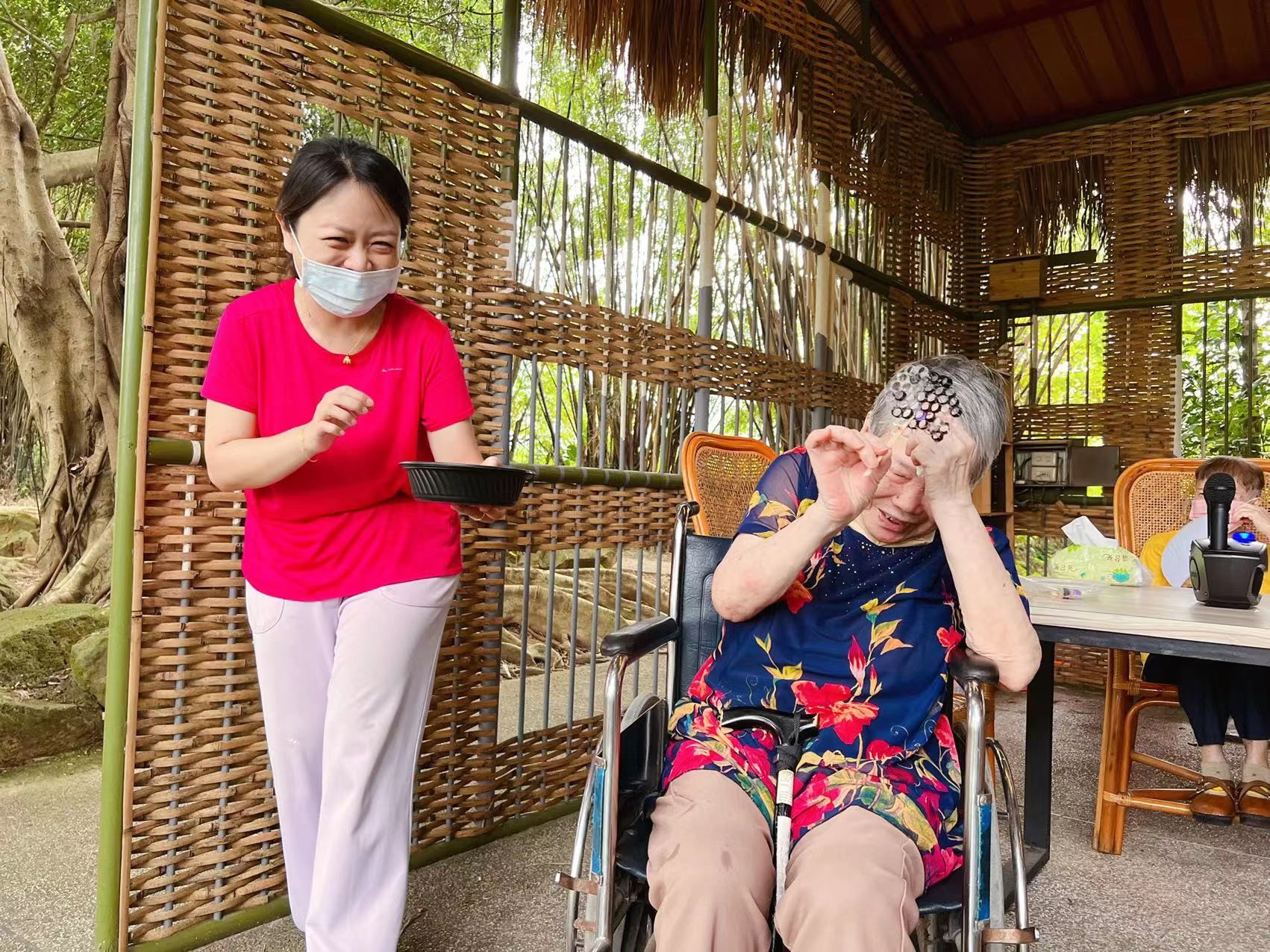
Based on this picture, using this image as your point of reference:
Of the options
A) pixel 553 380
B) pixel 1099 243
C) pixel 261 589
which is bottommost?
pixel 261 589

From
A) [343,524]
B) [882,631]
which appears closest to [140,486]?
[343,524]

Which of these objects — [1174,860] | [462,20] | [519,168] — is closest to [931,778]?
[1174,860]

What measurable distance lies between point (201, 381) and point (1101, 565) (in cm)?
242

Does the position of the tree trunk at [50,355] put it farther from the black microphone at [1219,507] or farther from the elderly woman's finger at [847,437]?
the black microphone at [1219,507]

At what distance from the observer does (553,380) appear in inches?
111

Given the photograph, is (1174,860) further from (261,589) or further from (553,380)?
(261,589)

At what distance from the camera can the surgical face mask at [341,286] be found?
1.44 meters

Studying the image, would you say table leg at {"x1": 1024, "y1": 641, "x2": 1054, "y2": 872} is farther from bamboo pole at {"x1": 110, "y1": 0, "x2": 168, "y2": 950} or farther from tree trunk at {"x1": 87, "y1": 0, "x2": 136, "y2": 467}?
tree trunk at {"x1": 87, "y1": 0, "x2": 136, "y2": 467}

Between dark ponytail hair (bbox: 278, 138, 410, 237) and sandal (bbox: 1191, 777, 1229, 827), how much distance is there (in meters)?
2.70

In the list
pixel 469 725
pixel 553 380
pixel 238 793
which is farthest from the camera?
pixel 553 380

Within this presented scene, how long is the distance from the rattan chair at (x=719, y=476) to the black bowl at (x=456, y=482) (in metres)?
0.83

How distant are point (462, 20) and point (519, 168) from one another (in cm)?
235

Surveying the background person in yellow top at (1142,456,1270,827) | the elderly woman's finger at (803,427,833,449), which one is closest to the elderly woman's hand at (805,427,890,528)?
the elderly woman's finger at (803,427,833,449)

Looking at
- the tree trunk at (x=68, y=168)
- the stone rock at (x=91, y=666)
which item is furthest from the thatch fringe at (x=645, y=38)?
the tree trunk at (x=68, y=168)
